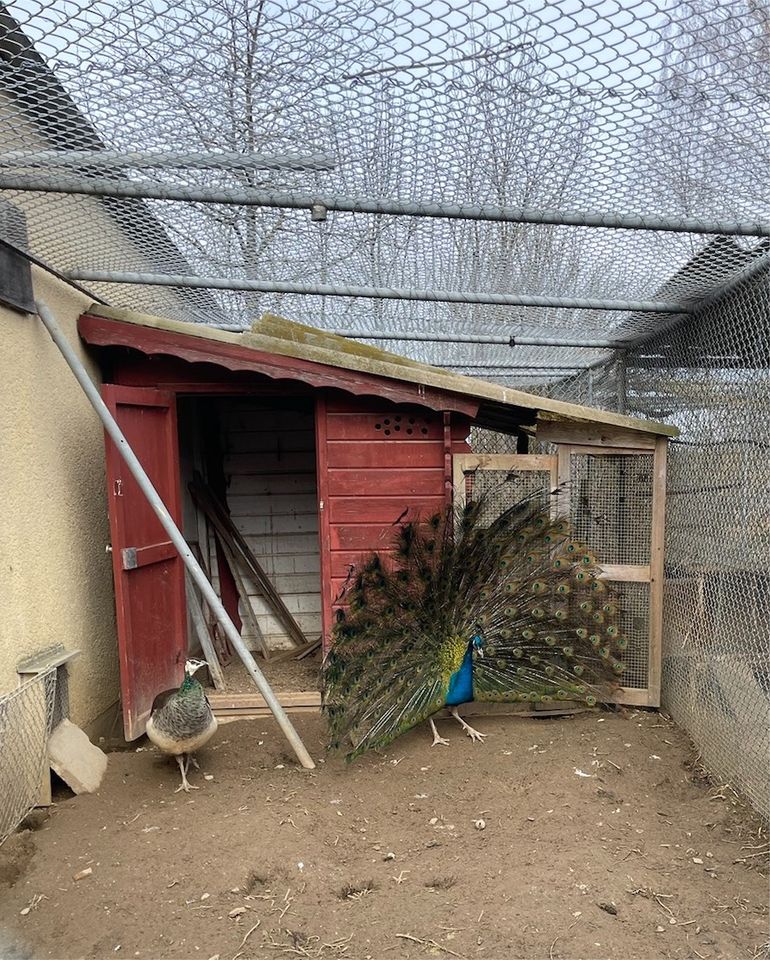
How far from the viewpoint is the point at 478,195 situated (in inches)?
108

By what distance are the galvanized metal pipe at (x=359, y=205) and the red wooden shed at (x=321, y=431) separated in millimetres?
1638

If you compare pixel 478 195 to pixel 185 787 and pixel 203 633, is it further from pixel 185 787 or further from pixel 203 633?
pixel 203 633

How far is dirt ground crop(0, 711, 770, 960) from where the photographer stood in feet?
7.94

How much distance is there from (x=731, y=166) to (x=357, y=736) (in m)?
3.48

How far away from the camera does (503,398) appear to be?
4.38 meters

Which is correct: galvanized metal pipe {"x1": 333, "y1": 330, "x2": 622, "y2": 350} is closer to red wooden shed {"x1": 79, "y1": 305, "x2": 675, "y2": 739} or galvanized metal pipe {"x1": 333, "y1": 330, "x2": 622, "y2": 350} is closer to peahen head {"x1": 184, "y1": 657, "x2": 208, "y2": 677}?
red wooden shed {"x1": 79, "y1": 305, "x2": 675, "y2": 739}

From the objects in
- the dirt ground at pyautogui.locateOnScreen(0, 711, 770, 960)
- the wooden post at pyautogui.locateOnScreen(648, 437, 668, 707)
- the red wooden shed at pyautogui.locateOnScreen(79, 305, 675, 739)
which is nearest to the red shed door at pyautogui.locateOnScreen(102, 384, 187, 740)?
the red wooden shed at pyautogui.locateOnScreen(79, 305, 675, 739)

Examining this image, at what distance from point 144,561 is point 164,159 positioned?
9.16 feet

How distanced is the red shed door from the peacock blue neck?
2.18 meters

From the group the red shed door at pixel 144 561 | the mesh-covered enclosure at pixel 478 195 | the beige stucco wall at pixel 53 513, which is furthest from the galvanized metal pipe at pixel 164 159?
the red shed door at pixel 144 561

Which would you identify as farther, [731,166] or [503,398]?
[503,398]

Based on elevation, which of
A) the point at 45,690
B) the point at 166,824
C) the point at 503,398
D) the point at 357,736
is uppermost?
the point at 503,398

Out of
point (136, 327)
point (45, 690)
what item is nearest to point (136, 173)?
point (136, 327)

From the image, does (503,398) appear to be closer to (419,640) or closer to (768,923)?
(419,640)
